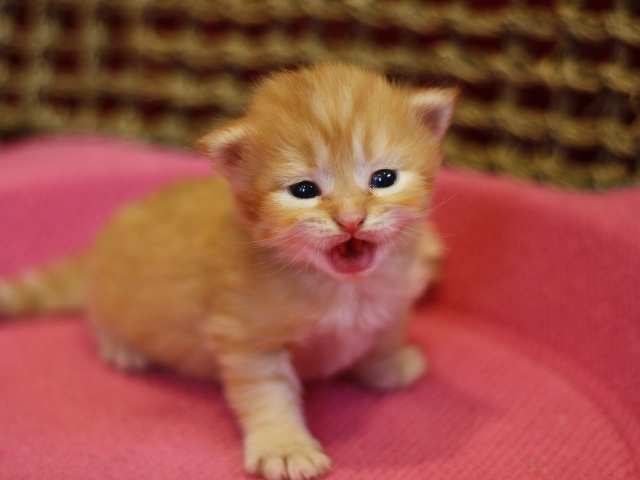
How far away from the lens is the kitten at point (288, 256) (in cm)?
101

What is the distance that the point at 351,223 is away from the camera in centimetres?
95

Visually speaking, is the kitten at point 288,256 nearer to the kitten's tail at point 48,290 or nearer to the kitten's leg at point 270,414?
the kitten's leg at point 270,414

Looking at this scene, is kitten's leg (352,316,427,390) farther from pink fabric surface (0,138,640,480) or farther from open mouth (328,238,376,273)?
open mouth (328,238,376,273)

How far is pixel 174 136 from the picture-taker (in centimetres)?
215

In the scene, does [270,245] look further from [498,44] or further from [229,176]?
[498,44]

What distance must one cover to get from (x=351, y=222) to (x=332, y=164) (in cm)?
11

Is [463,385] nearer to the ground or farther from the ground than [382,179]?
nearer to the ground

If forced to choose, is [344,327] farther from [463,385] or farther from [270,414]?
[463,385]

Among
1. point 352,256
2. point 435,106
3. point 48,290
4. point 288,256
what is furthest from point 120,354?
point 435,106

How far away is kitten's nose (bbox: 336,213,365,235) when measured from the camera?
37.3 inches

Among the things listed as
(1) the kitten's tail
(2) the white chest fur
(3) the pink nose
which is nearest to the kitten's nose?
(3) the pink nose

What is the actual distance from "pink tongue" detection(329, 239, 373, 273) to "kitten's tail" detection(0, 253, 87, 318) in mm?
1013

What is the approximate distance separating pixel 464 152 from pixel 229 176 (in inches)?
36.0

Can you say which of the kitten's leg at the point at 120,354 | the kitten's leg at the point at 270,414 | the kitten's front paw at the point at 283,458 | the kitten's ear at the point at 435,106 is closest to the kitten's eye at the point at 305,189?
the kitten's ear at the point at 435,106
